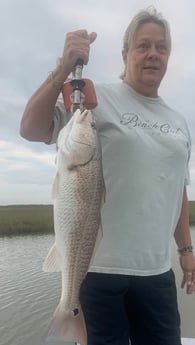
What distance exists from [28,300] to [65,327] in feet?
30.2

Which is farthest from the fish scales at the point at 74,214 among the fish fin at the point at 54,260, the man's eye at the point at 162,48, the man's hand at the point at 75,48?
the man's eye at the point at 162,48

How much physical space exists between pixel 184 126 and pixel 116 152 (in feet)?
2.51

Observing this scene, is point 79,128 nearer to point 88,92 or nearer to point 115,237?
point 88,92

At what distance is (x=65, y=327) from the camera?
215 centimetres

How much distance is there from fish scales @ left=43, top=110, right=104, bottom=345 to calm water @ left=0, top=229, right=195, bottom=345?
4691 millimetres

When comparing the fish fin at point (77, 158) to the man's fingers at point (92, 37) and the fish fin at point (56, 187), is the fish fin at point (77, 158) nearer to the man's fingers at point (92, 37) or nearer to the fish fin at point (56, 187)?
the fish fin at point (56, 187)

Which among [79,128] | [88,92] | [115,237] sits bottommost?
[115,237]

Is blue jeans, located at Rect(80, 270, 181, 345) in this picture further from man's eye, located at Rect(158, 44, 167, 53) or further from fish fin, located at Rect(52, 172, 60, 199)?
man's eye, located at Rect(158, 44, 167, 53)

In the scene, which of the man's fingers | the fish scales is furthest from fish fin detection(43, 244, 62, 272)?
the man's fingers

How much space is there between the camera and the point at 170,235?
2854 mm

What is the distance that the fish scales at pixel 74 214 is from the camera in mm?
2125

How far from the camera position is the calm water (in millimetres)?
8739

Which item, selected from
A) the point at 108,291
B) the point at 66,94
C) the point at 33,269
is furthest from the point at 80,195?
the point at 33,269

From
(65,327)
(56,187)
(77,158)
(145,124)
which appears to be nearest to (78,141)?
(77,158)
